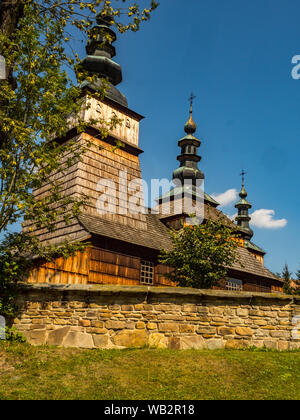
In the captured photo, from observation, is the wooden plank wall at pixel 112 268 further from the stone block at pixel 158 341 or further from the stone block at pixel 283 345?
the stone block at pixel 283 345

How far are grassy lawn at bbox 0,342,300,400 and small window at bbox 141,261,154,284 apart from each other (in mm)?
9785

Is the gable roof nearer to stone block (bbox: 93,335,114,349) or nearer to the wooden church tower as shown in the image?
the wooden church tower

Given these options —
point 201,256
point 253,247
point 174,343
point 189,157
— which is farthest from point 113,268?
point 253,247

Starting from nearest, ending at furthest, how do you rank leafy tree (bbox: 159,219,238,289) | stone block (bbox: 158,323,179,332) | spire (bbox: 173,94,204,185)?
stone block (bbox: 158,323,179,332), leafy tree (bbox: 159,219,238,289), spire (bbox: 173,94,204,185)

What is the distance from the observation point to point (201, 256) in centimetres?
1409

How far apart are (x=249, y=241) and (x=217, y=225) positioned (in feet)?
118

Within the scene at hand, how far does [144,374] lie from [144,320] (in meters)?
1.78

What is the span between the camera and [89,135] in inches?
733

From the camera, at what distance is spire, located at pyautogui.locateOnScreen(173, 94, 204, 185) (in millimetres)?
32312

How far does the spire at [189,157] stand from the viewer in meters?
32.3

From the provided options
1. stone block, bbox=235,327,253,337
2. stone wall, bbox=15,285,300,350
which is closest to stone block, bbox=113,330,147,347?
stone wall, bbox=15,285,300,350
